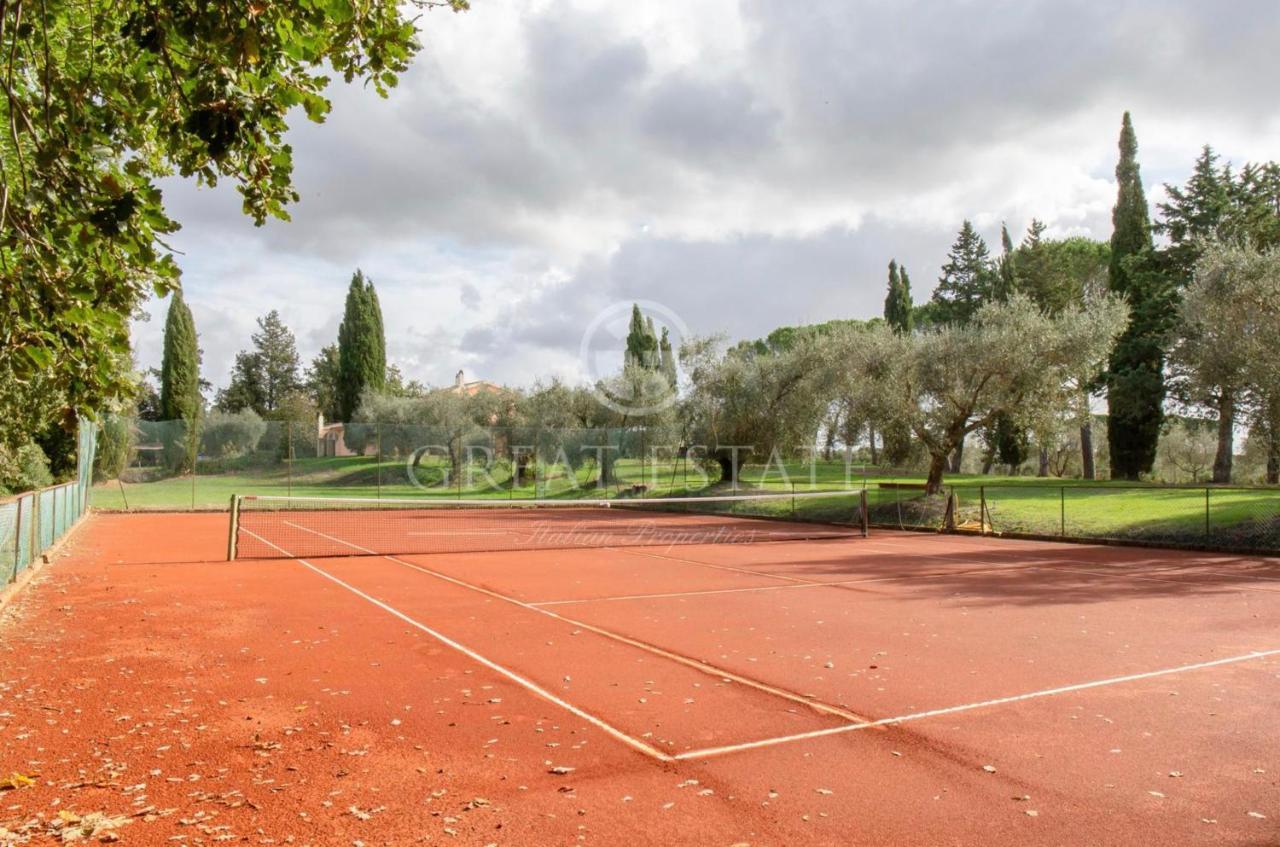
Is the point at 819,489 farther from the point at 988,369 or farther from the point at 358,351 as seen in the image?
the point at 358,351

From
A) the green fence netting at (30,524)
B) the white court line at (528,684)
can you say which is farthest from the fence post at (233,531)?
the white court line at (528,684)

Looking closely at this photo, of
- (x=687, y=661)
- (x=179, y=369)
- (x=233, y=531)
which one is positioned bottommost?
(x=687, y=661)

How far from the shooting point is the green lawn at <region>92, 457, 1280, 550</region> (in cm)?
1919

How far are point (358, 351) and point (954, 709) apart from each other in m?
58.5

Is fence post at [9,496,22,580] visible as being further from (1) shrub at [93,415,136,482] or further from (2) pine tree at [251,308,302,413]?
(2) pine tree at [251,308,302,413]

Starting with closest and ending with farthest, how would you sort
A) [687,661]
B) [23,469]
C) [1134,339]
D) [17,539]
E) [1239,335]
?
1. [687,661]
2. [17,539]
3. [1239,335]
4. [23,469]
5. [1134,339]

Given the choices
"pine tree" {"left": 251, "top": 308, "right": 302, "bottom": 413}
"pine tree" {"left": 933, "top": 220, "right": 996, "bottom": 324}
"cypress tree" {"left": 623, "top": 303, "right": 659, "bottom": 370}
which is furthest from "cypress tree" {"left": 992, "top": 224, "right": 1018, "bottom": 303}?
"pine tree" {"left": 251, "top": 308, "right": 302, "bottom": 413}

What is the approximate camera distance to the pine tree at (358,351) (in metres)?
59.5

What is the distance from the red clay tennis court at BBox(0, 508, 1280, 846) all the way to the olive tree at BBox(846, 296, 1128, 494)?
10.9 metres

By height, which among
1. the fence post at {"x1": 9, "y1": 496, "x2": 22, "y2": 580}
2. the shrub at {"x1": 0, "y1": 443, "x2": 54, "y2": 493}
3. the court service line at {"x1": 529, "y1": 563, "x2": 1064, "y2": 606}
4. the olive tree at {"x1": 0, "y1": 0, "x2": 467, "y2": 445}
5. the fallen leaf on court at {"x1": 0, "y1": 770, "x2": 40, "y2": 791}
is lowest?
the court service line at {"x1": 529, "y1": 563, "x2": 1064, "y2": 606}

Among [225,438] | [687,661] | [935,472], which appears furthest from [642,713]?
[225,438]

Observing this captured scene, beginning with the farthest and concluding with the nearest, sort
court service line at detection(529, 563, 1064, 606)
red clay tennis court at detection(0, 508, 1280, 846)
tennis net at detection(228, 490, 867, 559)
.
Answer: tennis net at detection(228, 490, 867, 559)
court service line at detection(529, 563, 1064, 606)
red clay tennis court at detection(0, 508, 1280, 846)

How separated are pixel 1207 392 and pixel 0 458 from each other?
27894 millimetres

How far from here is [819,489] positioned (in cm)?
3103
